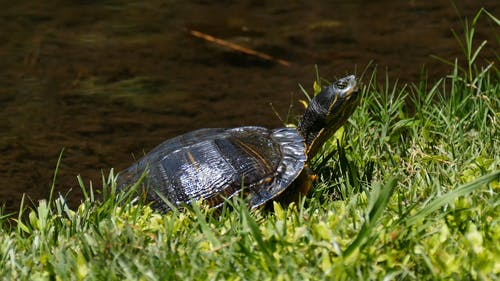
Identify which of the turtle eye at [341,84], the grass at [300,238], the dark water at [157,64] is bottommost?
the dark water at [157,64]

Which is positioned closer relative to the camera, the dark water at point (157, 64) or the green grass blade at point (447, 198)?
the green grass blade at point (447, 198)

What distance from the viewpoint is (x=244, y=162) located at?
4324 millimetres

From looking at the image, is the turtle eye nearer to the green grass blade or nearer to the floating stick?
the green grass blade

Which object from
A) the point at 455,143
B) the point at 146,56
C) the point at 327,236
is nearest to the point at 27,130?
the point at 146,56

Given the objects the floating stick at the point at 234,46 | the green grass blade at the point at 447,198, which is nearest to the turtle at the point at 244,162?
the green grass blade at the point at 447,198

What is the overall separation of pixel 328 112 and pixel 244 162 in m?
0.54

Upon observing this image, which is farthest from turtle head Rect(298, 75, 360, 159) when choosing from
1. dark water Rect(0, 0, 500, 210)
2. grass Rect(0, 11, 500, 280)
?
dark water Rect(0, 0, 500, 210)

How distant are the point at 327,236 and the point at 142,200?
1.31 metres

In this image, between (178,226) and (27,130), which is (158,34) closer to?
(27,130)

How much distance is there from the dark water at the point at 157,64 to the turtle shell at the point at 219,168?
0.94 meters

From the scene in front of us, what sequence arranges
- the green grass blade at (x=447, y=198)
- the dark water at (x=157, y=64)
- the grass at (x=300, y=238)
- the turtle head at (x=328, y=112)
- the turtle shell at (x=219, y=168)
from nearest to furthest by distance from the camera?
the grass at (x=300, y=238) < the green grass blade at (x=447, y=198) < the turtle shell at (x=219, y=168) < the turtle head at (x=328, y=112) < the dark water at (x=157, y=64)

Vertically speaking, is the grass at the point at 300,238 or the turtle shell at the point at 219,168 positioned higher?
the grass at the point at 300,238

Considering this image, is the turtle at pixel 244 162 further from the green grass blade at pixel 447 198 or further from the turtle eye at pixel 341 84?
the green grass blade at pixel 447 198

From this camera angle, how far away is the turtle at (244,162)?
423 cm
